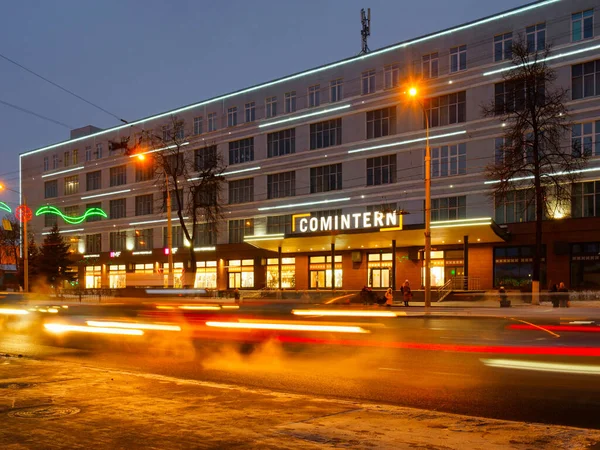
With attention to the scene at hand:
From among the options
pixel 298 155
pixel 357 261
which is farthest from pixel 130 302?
pixel 298 155

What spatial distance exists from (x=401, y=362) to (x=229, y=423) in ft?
20.9

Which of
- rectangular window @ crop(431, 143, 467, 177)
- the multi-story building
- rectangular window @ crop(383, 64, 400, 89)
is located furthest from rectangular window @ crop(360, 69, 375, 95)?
rectangular window @ crop(431, 143, 467, 177)

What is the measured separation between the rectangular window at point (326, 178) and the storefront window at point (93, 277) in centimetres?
3449

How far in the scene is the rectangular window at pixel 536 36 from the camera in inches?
1655

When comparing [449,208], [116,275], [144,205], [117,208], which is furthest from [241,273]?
[449,208]

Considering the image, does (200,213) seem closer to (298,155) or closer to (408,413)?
(298,155)

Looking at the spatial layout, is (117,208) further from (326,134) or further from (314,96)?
(326,134)

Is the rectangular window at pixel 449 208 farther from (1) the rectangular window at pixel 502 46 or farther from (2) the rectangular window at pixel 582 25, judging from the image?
(2) the rectangular window at pixel 582 25

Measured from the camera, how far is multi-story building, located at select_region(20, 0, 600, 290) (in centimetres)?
4066

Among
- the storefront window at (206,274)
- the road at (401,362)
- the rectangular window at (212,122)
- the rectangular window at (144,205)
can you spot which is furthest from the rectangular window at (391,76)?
the road at (401,362)

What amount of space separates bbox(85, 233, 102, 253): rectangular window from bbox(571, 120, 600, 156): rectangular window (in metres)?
56.0

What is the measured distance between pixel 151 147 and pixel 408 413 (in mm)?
63381

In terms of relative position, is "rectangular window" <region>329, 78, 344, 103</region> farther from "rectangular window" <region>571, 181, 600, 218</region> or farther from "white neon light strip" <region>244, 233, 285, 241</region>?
"rectangular window" <region>571, 181, 600, 218</region>

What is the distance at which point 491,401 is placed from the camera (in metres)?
9.36
